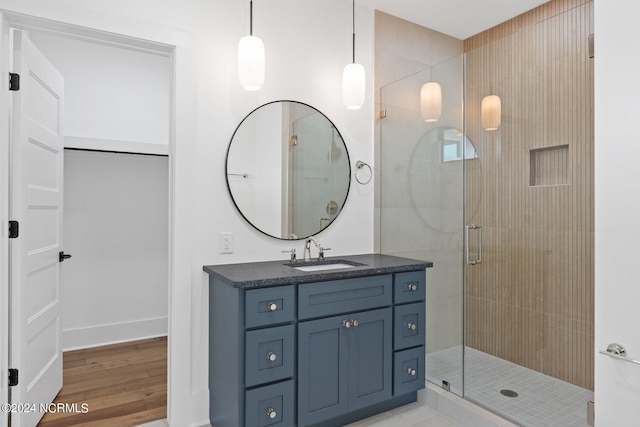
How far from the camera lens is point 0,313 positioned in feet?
6.28

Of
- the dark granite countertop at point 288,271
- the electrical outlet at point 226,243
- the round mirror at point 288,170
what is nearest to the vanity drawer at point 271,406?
the dark granite countertop at point 288,271

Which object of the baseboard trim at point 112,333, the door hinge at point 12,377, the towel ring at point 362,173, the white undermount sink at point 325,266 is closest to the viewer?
the door hinge at point 12,377

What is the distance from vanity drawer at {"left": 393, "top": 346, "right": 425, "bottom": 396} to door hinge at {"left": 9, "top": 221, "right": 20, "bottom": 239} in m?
2.14

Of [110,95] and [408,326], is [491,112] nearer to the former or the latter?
[408,326]

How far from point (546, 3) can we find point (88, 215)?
3.96 metres

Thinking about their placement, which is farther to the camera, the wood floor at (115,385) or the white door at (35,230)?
the wood floor at (115,385)

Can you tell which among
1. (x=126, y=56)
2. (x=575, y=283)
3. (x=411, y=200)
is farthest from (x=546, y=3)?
(x=126, y=56)

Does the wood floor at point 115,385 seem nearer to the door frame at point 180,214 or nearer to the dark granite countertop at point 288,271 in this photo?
the door frame at point 180,214

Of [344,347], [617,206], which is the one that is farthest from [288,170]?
[617,206]

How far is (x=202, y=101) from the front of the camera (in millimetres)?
2299

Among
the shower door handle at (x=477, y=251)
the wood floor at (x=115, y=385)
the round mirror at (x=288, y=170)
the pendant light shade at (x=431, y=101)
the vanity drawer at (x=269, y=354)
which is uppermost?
the pendant light shade at (x=431, y=101)

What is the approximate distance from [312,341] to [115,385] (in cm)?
163

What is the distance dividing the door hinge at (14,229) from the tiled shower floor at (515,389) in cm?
255

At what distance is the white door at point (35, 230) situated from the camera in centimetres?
200
